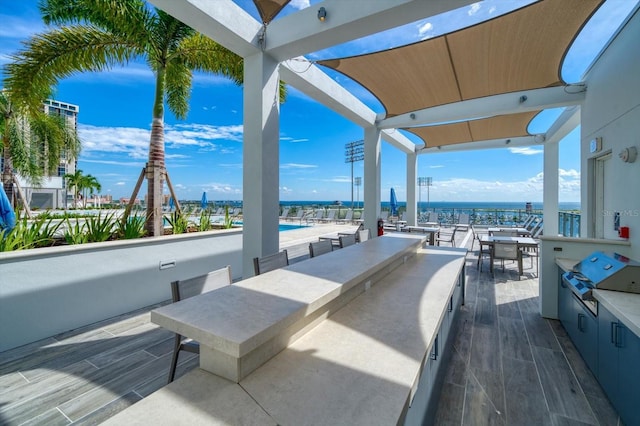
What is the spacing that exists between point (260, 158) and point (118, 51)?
10.8 feet

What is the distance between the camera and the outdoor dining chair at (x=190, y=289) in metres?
1.79

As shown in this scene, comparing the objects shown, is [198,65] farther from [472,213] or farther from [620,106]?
[472,213]

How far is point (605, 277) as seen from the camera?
214 centimetres

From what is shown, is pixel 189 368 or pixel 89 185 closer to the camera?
pixel 189 368

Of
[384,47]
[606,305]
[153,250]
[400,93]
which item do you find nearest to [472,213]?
[400,93]

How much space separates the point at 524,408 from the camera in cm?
198

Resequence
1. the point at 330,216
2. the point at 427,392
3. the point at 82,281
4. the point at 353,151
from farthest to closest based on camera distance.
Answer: the point at 353,151
the point at 330,216
the point at 82,281
the point at 427,392

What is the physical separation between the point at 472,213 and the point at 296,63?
12.5 meters

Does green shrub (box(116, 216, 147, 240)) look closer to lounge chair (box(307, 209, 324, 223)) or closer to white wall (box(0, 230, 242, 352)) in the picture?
white wall (box(0, 230, 242, 352))

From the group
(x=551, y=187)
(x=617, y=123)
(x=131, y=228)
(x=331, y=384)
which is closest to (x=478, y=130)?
(x=551, y=187)

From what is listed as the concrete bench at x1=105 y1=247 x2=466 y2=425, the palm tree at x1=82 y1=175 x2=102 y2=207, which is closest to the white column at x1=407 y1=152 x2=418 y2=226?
the concrete bench at x1=105 y1=247 x2=466 y2=425

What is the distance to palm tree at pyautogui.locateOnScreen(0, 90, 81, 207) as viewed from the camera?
818 cm

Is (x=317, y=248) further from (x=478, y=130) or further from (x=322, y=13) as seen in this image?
(x=478, y=130)

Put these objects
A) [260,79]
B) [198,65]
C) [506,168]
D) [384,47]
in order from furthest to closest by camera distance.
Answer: [506,168], [198,65], [384,47], [260,79]
